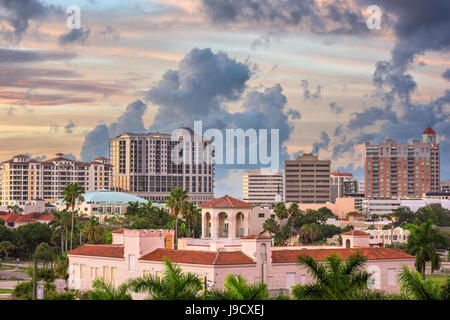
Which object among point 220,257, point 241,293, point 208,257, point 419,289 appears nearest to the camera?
point 419,289

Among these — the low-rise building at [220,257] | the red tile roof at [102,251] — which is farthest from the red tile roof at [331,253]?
the red tile roof at [102,251]

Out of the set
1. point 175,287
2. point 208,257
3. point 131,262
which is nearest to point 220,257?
point 208,257

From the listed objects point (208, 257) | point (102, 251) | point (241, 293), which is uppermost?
point (241, 293)

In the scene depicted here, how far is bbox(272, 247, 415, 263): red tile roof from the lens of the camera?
6334cm

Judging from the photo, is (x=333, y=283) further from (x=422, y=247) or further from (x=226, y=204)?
(x=422, y=247)

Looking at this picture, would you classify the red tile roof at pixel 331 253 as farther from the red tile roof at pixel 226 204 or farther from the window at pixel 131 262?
the window at pixel 131 262

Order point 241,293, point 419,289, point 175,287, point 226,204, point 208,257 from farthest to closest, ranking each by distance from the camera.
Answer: point 226,204
point 208,257
point 175,287
point 241,293
point 419,289

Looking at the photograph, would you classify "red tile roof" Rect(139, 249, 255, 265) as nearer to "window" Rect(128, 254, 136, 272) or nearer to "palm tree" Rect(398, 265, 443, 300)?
"window" Rect(128, 254, 136, 272)

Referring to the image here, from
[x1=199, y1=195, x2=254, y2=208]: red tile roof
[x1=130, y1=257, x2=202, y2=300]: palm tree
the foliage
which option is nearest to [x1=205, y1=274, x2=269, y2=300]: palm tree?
[x1=130, y1=257, x2=202, y2=300]: palm tree

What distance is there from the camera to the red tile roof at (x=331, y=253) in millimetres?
63344

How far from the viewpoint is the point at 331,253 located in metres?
62.9
